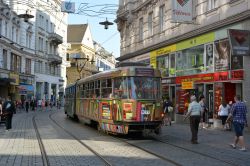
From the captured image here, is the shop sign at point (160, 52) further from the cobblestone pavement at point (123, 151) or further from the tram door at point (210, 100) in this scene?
the cobblestone pavement at point (123, 151)

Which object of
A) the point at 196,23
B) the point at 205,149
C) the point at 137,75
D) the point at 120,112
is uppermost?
the point at 196,23

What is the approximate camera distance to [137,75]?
1662cm

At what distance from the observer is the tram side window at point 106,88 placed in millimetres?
17625

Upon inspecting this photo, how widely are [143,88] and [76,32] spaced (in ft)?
258

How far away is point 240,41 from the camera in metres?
19.2

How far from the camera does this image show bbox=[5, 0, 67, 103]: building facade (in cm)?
5834

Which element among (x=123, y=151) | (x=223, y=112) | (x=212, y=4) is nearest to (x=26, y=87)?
(x=212, y=4)

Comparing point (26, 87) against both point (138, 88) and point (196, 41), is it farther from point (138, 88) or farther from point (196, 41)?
point (138, 88)

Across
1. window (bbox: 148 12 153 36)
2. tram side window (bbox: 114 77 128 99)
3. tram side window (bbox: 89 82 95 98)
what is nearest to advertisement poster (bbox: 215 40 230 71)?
tram side window (bbox: 89 82 95 98)

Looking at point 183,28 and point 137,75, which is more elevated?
point 183,28

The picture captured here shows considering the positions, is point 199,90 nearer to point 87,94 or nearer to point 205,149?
point 87,94

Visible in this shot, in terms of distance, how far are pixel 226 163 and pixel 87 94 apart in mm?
12598

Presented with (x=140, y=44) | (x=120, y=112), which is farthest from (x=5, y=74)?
(x=120, y=112)

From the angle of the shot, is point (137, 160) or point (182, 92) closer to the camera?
point (137, 160)
